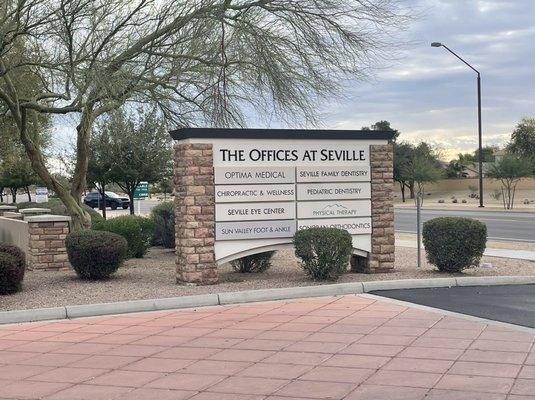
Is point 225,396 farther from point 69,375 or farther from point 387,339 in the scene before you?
point 387,339

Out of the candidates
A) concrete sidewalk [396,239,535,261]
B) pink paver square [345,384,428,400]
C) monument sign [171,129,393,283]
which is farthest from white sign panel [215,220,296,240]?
concrete sidewalk [396,239,535,261]

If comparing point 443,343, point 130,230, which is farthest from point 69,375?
point 130,230

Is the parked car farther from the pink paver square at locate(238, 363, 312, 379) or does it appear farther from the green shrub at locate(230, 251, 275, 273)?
the pink paver square at locate(238, 363, 312, 379)

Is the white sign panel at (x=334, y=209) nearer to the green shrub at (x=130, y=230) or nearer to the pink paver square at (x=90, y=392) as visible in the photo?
the green shrub at (x=130, y=230)

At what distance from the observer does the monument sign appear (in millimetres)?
10352

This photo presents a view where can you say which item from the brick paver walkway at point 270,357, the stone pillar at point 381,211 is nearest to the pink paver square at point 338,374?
the brick paver walkway at point 270,357

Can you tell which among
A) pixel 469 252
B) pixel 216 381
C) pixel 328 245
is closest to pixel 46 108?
pixel 328 245

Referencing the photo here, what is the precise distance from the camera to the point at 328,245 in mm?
10242

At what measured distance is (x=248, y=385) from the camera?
213 inches

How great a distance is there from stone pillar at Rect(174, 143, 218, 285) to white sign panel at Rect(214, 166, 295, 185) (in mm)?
161

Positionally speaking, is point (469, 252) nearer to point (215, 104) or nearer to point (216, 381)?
point (215, 104)

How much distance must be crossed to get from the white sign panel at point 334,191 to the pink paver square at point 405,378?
5.61m

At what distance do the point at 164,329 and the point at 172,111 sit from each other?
26.4ft

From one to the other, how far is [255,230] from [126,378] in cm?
527
